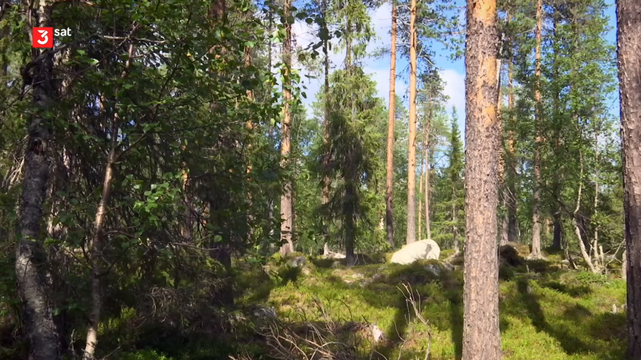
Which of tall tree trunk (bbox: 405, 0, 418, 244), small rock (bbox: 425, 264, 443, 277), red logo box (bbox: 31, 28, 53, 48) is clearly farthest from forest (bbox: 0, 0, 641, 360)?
tall tree trunk (bbox: 405, 0, 418, 244)

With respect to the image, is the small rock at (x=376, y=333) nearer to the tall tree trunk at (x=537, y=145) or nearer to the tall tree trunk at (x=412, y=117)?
the tall tree trunk at (x=537, y=145)

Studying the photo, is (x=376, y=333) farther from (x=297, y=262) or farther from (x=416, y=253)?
(x=416, y=253)

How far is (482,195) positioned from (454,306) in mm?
6127

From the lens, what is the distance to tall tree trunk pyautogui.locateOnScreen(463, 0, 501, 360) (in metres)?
6.40

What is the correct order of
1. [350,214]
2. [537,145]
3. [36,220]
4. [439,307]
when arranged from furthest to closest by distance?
1. [350,214]
2. [537,145]
3. [439,307]
4. [36,220]

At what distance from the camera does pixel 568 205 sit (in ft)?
53.8

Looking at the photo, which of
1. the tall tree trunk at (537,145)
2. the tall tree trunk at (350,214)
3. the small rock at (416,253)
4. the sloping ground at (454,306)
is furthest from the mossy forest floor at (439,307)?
the tall tree trunk at (537,145)

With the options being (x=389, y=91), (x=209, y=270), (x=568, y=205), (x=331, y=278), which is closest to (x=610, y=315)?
(x=568, y=205)

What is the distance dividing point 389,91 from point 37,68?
1877 cm

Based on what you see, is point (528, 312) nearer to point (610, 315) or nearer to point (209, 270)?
point (610, 315)

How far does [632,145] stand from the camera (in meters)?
5.96

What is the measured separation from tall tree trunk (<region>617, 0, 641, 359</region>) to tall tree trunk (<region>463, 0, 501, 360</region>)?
5.35 ft

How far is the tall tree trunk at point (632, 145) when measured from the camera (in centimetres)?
584

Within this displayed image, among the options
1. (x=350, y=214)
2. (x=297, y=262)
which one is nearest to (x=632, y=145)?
(x=350, y=214)
